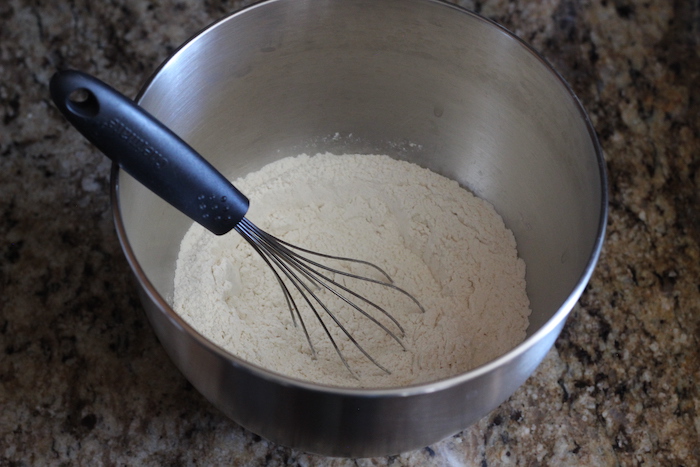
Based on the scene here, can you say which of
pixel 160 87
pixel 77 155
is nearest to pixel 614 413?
pixel 160 87

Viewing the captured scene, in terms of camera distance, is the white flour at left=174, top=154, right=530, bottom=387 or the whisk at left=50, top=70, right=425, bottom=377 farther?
the white flour at left=174, top=154, right=530, bottom=387

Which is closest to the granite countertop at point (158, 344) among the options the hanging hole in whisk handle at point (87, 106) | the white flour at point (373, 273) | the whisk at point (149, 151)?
the white flour at point (373, 273)

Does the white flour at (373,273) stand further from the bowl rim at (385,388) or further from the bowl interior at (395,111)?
the bowl rim at (385,388)

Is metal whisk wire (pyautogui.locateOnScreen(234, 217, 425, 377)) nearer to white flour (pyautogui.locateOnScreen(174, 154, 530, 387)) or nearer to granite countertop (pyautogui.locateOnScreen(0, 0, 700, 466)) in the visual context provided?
white flour (pyautogui.locateOnScreen(174, 154, 530, 387))

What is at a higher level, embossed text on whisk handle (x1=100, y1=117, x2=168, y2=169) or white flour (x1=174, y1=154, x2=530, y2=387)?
embossed text on whisk handle (x1=100, y1=117, x2=168, y2=169)

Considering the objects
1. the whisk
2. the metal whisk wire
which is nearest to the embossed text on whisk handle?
the whisk

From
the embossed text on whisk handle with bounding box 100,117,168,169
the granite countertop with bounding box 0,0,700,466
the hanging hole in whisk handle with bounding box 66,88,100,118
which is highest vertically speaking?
the hanging hole in whisk handle with bounding box 66,88,100,118
